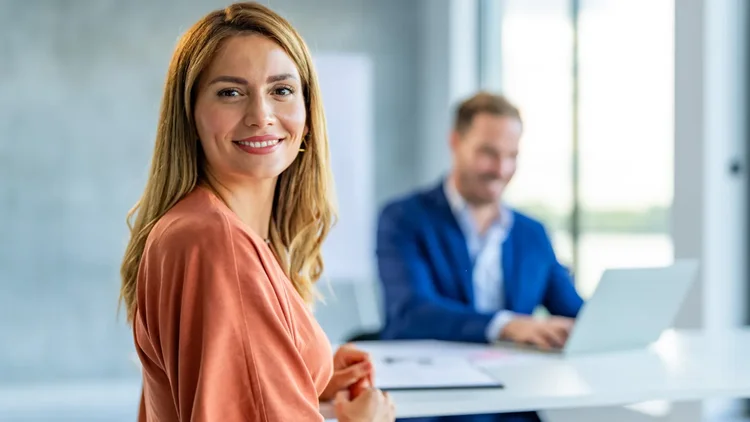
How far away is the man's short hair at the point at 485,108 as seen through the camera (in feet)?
8.98

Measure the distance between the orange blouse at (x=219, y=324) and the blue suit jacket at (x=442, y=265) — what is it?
1325 mm

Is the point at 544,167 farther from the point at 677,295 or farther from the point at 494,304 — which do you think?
the point at 677,295

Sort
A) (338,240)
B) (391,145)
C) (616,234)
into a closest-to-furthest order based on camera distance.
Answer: (616,234) < (338,240) < (391,145)

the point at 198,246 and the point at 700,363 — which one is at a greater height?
the point at 198,246

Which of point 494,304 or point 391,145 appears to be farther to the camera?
point 391,145

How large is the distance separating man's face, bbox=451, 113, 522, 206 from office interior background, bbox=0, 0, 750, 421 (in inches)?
47.6

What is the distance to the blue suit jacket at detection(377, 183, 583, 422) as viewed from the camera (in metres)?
2.53

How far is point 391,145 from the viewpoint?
5.61m

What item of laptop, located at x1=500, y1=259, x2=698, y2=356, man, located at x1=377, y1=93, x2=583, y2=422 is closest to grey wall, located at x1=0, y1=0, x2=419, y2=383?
man, located at x1=377, y1=93, x2=583, y2=422

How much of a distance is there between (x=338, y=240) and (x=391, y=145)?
78cm

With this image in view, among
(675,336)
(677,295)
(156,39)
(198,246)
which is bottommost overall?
(675,336)

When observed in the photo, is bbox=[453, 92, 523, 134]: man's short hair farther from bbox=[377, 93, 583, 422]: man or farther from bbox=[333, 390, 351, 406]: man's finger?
bbox=[333, 390, 351, 406]: man's finger

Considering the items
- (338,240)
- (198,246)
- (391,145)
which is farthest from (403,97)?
(198,246)

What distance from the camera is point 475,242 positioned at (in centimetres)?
269
